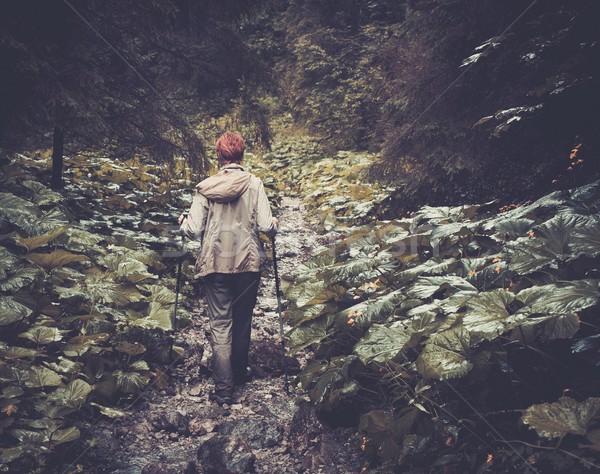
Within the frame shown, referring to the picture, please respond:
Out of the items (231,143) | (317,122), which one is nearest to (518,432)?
(231,143)

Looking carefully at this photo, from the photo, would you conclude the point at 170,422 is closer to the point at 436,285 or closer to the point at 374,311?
the point at 374,311

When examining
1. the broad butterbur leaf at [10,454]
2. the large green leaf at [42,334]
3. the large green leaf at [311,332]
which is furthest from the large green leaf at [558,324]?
the large green leaf at [42,334]

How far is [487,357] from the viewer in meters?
2.36

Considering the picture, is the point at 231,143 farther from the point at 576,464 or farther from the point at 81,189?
the point at 81,189

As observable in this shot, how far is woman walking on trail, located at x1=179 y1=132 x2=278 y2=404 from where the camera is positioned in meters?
3.96

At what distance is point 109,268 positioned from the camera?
4.46 m

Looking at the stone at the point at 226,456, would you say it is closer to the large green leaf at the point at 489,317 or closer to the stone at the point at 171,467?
the stone at the point at 171,467

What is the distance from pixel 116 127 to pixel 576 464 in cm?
710

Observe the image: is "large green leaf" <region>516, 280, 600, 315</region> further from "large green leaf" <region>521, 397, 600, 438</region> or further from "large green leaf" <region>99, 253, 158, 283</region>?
"large green leaf" <region>99, 253, 158, 283</region>

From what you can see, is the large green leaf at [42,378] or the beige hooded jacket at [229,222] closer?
the large green leaf at [42,378]

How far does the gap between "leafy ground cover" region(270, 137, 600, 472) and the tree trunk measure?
5.22 meters

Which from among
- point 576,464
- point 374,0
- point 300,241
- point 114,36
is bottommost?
point 576,464

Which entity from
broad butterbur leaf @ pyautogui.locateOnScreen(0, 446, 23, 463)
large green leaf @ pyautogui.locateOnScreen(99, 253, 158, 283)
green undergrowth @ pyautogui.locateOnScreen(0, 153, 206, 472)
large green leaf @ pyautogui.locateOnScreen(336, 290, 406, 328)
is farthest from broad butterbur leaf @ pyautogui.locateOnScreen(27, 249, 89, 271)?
large green leaf @ pyautogui.locateOnScreen(336, 290, 406, 328)

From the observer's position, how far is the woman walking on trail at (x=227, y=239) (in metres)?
3.96
